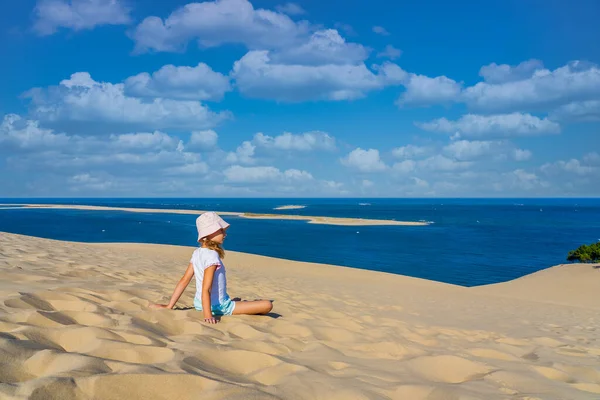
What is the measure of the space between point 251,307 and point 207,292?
0.76m

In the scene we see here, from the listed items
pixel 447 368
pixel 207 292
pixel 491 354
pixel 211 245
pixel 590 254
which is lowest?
pixel 590 254

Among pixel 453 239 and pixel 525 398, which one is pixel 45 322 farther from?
pixel 453 239

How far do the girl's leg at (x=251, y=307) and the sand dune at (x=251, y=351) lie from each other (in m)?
0.11

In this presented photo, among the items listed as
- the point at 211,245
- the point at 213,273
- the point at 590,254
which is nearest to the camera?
the point at 213,273

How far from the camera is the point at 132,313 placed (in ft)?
15.3

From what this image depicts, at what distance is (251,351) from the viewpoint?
145 inches

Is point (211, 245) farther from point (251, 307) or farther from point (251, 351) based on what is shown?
point (251, 351)

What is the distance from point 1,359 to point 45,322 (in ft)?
3.76

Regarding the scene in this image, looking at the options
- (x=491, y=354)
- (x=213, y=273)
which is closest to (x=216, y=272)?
(x=213, y=273)

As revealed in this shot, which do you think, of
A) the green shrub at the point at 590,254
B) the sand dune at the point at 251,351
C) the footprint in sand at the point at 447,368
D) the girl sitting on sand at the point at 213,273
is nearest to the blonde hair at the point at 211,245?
the girl sitting on sand at the point at 213,273

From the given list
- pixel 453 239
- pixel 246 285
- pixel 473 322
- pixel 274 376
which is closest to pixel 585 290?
pixel 473 322

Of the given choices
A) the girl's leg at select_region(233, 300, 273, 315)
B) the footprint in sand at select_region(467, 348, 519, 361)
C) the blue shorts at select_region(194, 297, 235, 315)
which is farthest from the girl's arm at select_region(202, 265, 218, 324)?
the footprint in sand at select_region(467, 348, 519, 361)

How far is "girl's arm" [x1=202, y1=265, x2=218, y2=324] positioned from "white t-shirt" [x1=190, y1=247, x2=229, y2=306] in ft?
0.25

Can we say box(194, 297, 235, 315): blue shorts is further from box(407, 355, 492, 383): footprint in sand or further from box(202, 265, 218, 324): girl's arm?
box(407, 355, 492, 383): footprint in sand
